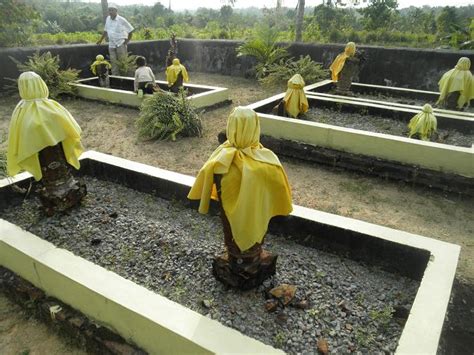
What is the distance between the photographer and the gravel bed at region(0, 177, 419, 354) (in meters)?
2.36

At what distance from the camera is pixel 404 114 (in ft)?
21.1

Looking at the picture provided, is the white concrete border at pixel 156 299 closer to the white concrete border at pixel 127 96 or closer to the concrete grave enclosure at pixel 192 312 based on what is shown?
the concrete grave enclosure at pixel 192 312

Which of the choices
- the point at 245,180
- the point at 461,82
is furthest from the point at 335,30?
the point at 245,180

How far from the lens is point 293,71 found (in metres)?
9.92

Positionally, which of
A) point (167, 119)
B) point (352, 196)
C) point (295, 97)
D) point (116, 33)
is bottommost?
point (352, 196)

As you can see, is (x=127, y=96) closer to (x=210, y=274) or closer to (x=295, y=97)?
(x=295, y=97)

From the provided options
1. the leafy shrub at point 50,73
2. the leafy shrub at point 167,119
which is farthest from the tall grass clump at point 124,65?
the leafy shrub at point 167,119

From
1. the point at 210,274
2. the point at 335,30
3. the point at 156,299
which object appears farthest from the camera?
the point at 335,30

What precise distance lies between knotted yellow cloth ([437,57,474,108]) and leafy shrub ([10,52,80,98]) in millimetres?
7842

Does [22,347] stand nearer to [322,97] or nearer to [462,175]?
[462,175]

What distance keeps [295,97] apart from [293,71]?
411 cm

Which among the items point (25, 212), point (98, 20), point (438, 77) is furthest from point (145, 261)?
point (98, 20)

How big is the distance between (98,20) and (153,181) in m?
29.1

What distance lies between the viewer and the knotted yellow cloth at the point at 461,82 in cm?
639
